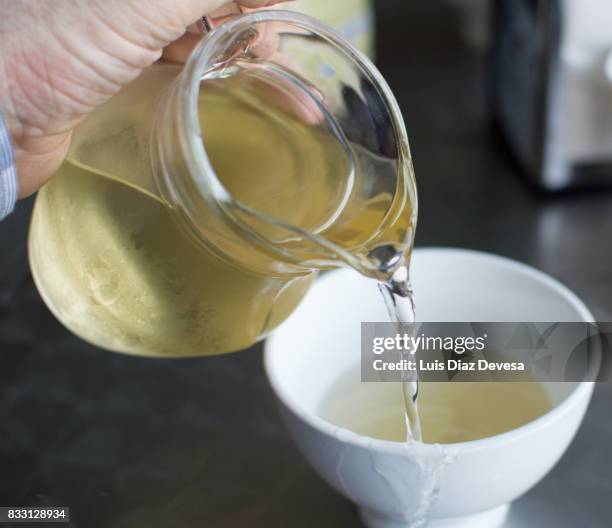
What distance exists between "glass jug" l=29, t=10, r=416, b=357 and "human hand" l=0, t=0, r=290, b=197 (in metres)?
0.02

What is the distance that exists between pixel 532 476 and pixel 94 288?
9.8 inches

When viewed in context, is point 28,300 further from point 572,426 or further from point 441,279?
point 572,426

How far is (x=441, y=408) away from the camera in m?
0.62

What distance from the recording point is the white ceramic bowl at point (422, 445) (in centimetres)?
48

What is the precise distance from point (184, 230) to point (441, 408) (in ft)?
0.77

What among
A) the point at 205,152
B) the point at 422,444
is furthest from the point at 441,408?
the point at 205,152

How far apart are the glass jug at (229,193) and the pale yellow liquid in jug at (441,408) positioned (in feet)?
0.35

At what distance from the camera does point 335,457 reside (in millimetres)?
498

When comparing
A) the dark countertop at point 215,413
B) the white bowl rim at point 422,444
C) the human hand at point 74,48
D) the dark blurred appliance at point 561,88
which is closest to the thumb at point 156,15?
the human hand at point 74,48

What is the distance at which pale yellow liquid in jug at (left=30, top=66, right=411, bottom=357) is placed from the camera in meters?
0.48

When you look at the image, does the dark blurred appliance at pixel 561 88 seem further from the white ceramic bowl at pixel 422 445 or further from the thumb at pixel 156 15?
the thumb at pixel 156 15

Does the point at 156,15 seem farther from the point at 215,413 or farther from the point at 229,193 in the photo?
the point at 215,413

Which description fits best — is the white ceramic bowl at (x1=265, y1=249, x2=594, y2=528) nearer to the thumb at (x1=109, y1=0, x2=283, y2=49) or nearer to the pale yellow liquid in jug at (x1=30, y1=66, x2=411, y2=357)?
→ the pale yellow liquid in jug at (x1=30, y1=66, x2=411, y2=357)

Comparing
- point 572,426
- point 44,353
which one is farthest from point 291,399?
point 44,353
